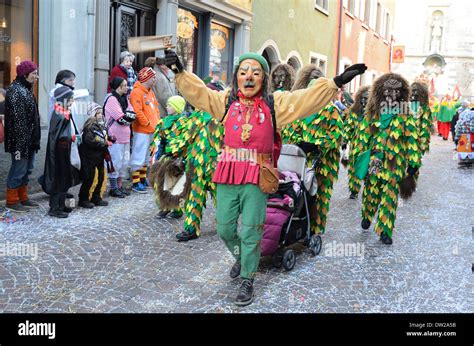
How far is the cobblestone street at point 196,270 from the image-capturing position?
14.4 feet

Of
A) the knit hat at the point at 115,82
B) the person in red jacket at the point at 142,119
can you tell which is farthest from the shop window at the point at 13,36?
the person in red jacket at the point at 142,119

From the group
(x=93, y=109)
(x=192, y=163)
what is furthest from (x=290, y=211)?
(x=93, y=109)

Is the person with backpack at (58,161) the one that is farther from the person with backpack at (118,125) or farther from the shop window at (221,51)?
the shop window at (221,51)

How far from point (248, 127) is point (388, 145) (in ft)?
8.59

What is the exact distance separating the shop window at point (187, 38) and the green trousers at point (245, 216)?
27.9 feet

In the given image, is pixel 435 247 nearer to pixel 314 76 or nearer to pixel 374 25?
pixel 314 76

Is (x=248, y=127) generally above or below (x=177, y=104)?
below

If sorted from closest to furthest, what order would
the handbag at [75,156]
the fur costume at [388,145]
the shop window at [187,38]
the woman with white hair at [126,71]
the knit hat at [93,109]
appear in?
the fur costume at [388,145], the handbag at [75,156], the knit hat at [93,109], the woman with white hair at [126,71], the shop window at [187,38]

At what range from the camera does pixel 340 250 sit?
6086 mm

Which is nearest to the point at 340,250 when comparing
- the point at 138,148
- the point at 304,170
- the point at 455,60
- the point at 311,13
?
the point at 304,170

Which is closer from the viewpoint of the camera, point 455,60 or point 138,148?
point 138,148

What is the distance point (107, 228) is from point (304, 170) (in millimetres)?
2474

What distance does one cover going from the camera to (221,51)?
14.6 metres

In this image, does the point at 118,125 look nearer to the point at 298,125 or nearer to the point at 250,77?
the point at 298,125
